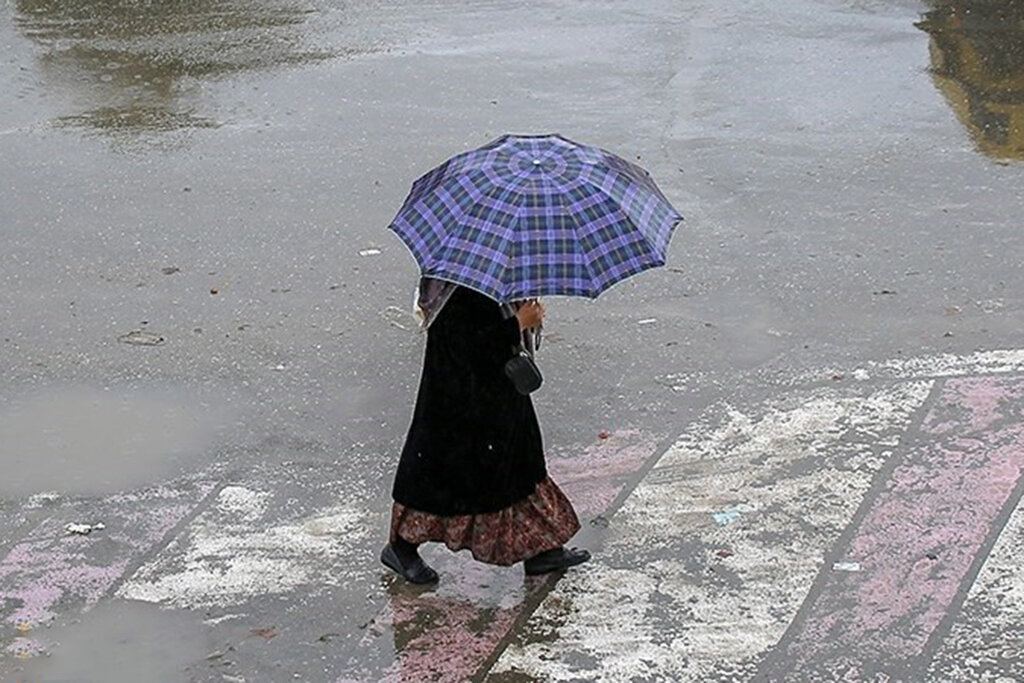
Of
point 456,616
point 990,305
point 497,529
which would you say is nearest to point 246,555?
point 456,616

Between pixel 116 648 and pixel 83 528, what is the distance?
0.94 m

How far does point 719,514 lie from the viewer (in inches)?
274

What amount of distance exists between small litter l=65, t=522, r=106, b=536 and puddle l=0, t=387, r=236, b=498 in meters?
0.31

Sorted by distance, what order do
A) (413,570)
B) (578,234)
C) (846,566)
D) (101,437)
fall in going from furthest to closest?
(101,437) < (846,566) < (413,570) < (578,234)

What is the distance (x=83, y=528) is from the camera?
22.6 feet

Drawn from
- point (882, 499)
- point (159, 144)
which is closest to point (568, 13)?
point (159, 144)

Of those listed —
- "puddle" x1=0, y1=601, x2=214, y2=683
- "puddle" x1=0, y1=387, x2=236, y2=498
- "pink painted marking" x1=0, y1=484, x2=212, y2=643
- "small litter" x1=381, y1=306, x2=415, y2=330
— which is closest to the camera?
"puddle" x1=0, y1=601, x2=214, y2=683

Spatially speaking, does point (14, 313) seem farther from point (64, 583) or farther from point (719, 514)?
point (719, 514)

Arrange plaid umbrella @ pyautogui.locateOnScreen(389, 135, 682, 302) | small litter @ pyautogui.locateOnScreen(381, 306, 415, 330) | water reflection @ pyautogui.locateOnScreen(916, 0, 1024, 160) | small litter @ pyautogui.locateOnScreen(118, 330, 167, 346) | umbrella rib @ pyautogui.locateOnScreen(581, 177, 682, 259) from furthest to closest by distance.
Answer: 1. water reflection @ pyautogui.locateOnScreen(916, 0, 1024, 160)
2. small litter @ pyautogui.locateOnScreen(381, 306, 415, 330)
3. small litter @ pyautogui.locateOnScreen(118, 330, 167, 346)
4. umbrella rib @ pyautogui.locateOnScreen(581, 177, 682, 259)
5. plaid umbrella @ pyautogui.locateOnScreen(389, 135, 682, 302)

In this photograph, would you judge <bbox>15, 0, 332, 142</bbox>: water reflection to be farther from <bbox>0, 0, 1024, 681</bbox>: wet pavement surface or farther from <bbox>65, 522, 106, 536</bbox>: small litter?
<bbox>65, 522, 106, 536</bbox>: small litter

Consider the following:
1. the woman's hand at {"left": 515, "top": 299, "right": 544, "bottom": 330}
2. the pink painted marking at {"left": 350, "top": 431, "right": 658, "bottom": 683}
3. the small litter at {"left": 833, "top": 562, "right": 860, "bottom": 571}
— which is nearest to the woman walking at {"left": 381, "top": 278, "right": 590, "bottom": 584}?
the woman's hand at {"left": 515, "top": 299, "right": 544, "bottom": 330}

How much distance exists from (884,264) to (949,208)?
1067 millimetres

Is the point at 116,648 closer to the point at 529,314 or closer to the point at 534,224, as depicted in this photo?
the point at 529,314

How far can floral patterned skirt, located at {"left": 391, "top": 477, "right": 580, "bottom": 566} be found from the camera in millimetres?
6266
